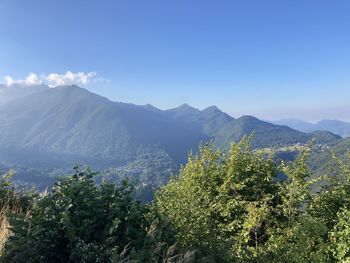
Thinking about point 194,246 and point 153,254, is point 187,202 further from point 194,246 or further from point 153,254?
point 153,254

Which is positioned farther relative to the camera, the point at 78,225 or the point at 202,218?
the point at 202,218

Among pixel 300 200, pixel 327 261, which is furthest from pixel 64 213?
pixel 300 200

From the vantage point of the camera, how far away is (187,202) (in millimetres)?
8758

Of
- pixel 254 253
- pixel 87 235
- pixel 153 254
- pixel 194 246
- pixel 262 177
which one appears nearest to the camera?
pixel 153 254

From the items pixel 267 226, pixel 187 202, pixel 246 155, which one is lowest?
pixel 267 226

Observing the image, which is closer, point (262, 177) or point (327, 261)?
point (327, 261)

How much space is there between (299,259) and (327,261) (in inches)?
20.0

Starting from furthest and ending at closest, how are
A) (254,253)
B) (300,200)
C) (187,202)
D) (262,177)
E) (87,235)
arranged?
(262,177), (300,200), (187,202), (254,253), (87,235)

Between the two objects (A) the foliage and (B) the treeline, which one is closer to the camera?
(A) the foliage

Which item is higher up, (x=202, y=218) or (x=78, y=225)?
(x=78, y=225)

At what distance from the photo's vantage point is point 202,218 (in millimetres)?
7730

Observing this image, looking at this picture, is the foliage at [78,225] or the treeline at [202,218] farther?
the treeline at [202,218]

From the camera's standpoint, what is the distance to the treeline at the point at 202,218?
5492 mm

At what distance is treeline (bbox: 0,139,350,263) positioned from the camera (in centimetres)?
549
